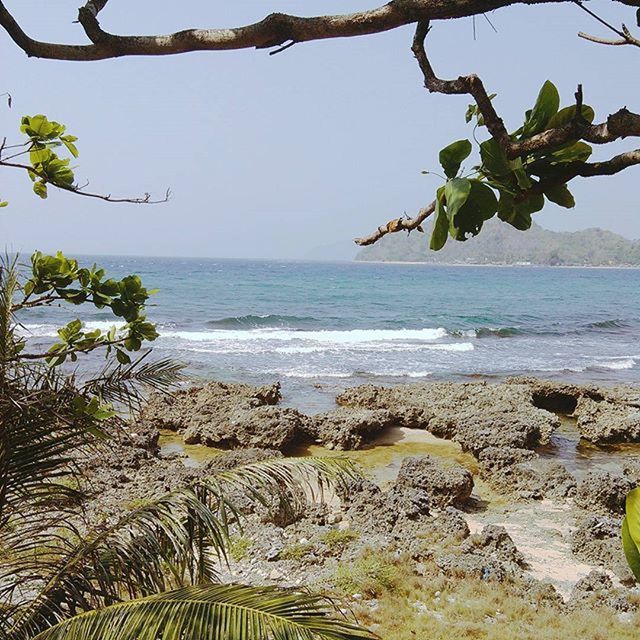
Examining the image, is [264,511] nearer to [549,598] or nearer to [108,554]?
[549,598]

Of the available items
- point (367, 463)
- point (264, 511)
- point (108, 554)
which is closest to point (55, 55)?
point (108, 554)

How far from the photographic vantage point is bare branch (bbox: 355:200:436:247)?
42.7 inches

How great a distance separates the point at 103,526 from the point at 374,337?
25.1 meters

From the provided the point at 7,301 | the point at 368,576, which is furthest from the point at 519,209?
the point at 368,576

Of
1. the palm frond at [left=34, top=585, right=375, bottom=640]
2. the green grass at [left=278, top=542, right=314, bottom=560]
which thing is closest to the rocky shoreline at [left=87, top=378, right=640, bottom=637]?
the green grass at [left=278, top=542, right=314, bottom=560]

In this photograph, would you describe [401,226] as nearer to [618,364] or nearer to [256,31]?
[256,31]

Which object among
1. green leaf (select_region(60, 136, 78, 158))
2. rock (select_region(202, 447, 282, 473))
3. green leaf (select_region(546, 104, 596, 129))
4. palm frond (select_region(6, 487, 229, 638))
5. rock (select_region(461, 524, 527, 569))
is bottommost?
rock (select_region(461, 524, 527, 569))

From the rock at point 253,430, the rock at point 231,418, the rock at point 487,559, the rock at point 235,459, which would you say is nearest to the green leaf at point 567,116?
the rock at point 487,559

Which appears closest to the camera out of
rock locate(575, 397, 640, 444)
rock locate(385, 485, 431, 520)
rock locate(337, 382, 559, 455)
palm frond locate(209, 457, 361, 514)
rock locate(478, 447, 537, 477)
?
palm frond locate(209, 457, 361, 514)

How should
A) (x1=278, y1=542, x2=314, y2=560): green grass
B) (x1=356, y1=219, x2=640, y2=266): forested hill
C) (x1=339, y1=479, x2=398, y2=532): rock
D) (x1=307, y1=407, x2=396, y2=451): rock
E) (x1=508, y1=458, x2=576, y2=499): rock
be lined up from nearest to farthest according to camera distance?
(x1=278, y1=542, x2=314, y2=560): green grass
(x1=339, y1=479, x2=398, y2=532): rock
(x1=508, y1=458, x2=576, y2=499): rock
(x1=307, y1=407, x2=396, y2=451): rock
(x1=356, y1=219, x2=640, y2=266): forested hill

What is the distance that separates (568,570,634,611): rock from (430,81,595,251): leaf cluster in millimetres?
5917

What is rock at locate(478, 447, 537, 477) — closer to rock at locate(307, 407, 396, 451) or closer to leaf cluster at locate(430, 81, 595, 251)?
rock at locate(307, 407, 396, 451)

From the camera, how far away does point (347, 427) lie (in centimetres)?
1147

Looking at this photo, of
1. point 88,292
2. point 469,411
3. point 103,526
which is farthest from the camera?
point 469,411
